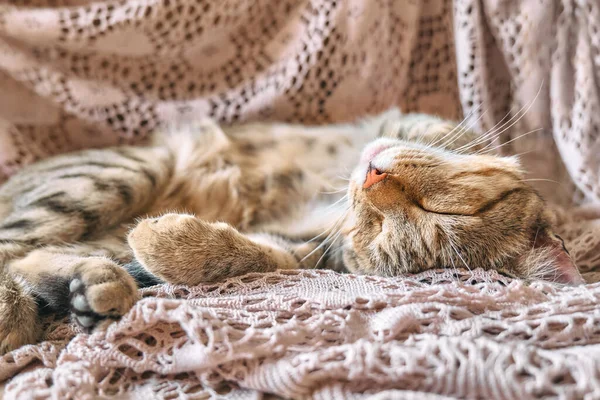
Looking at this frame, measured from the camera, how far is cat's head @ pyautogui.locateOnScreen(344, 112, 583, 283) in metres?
1.01

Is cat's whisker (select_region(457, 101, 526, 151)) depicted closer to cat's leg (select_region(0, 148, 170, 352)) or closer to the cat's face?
the cat's face

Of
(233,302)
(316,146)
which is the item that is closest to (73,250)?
(233,302)

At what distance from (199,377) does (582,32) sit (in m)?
1.22

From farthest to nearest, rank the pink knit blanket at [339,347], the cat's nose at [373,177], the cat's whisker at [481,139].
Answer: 1. the cat's whisker at [481,139]
2. the cat's nose at [373,177]
3. the pink knit blanket at [339,347]

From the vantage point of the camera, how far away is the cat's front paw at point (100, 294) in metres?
0.80

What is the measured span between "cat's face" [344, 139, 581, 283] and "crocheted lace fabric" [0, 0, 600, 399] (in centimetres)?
9

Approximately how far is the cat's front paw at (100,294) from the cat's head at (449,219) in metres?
0.53

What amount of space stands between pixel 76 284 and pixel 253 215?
0.59 metres

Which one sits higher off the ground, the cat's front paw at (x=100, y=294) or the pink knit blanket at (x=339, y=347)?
the cat's front paw at (x=100, y=294)

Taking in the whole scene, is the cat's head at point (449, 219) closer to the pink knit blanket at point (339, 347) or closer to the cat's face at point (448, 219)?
the cat's face at point (448, 219)

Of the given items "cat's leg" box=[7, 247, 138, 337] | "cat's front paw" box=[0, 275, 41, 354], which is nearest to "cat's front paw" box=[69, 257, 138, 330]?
"cat's leg" box=[7, 247, 138, 337]

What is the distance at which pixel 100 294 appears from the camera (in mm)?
803

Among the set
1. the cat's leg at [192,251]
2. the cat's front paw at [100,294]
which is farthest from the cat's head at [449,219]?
the cat's front paw at [100,294]

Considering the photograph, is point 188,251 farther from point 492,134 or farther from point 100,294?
point 492,134
